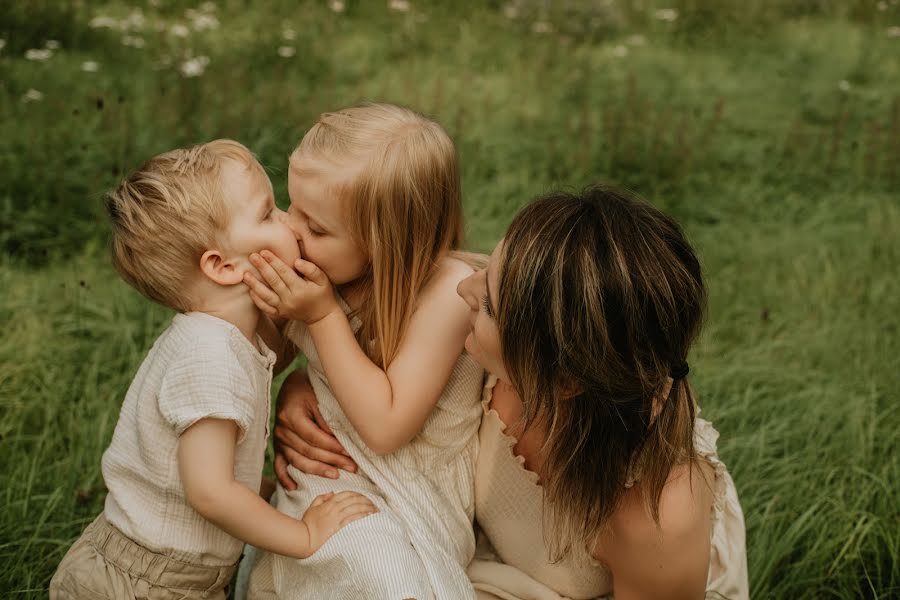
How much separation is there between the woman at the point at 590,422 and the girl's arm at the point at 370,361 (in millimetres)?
96

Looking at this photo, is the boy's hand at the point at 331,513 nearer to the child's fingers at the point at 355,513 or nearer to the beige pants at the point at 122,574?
the child's fingers at the point at 355,513

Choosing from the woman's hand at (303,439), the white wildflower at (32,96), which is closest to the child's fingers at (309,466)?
the woman's hand at (303,439)

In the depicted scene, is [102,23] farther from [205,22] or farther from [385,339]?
[385,339]

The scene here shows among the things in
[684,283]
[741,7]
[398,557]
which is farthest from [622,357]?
[741,7]

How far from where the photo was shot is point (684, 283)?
66.8 inches

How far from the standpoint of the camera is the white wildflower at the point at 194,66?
443 centimetres

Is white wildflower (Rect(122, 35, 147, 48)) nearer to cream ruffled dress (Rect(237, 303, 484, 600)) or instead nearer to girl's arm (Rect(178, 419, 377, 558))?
cream ruffled dress (Rect(237, 303, 484, 600))

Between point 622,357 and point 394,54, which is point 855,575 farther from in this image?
point 394,54

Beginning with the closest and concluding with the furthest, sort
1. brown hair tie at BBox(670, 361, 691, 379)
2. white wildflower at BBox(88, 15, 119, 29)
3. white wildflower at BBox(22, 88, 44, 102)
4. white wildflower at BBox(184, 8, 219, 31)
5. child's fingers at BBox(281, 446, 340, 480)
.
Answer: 1. brown hair tie at BBox(670, 361, 691, 379)
2. child's fingers at BBox(281, 446, 340, 480)
3. white wildflower at BBox(22, 88, 44, 102)
4. white wildflower at BBox(88, 15, 119, 29)
5. white wildflower at BBox(184, 8, 219, 31)

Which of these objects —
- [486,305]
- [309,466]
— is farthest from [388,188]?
[309,466]

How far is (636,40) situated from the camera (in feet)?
20.2

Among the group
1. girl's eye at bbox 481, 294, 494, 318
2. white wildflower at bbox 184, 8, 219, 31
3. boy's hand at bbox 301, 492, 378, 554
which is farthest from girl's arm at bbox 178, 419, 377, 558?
white wildflower at bbox 184, 8, 219, 31

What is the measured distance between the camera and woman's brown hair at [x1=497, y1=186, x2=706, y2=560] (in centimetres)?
167

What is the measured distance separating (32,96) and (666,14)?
423cm
